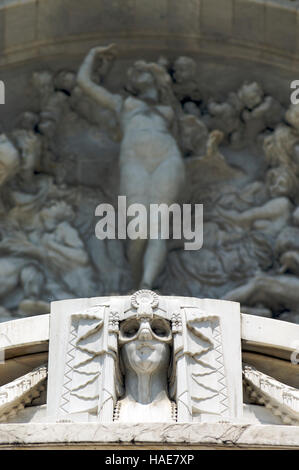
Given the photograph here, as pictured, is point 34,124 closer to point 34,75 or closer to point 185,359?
point 34,75

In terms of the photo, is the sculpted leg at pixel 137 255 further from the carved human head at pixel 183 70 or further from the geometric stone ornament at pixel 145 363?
the geometric stone ornament at pixel 145 363

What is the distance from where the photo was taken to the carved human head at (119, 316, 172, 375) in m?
10.0

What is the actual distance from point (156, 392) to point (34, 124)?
161 inches

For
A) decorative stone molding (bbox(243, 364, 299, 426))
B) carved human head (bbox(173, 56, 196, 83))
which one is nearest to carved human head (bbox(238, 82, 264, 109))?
carved human head (bbox(173, 56, 196, 83))

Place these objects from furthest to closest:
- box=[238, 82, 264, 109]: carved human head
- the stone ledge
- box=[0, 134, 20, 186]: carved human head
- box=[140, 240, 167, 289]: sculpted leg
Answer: box=[238, 82, 264, 109]: carved human head
box=[0, 134, 20, 186]: carved human head
box=[140, 240, 167, 289]: sculpted leg
the stone ledge

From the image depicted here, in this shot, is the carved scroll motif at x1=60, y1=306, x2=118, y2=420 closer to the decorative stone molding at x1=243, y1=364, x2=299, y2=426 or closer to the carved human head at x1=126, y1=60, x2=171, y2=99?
the decorative stone molding at x1=243, y1=364, x2=299, y2=426

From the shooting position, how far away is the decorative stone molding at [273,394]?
33.1 ft

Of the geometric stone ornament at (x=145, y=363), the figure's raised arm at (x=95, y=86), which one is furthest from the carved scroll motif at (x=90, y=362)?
the figure's raised arm at (x=95, y=86)

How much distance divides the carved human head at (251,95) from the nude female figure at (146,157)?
613 millimetres

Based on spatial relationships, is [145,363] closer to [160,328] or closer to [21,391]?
[160,328]

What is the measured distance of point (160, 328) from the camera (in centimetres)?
1017

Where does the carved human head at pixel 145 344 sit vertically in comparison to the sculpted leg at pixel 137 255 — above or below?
below

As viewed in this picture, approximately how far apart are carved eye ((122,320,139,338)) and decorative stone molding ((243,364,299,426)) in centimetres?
71

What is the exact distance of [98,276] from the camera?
12.9 meters
